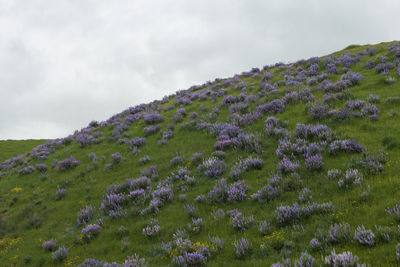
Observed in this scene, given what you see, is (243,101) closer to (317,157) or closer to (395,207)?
(317,157)

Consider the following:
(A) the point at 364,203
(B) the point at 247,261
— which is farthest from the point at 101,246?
(A) the point at 364,203

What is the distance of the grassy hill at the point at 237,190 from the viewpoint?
5.79m

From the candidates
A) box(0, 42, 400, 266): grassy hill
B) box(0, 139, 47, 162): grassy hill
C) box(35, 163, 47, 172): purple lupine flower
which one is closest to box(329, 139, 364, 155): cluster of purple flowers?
box(0, 42, 400, 266): grassy hill

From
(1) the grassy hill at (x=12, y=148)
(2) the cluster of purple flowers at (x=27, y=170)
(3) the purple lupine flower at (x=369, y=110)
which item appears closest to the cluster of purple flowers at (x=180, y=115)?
(2) the cluster of purple flowers at (x=27, y=170)

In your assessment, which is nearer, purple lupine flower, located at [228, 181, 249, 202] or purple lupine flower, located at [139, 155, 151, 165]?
purple lupine flower, located at [228, 181, 249, 202]

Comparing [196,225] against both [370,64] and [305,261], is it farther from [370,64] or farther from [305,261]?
[370,64]

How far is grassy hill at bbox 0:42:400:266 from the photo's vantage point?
5793mm

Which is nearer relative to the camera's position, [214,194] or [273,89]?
[214,194]

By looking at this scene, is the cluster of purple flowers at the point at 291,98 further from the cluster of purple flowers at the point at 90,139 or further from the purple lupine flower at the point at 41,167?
the purple lupine flower at the point at 41,167

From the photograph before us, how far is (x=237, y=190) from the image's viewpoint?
27.6 feet

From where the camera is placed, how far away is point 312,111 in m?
12.6

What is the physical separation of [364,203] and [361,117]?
6.46 meters

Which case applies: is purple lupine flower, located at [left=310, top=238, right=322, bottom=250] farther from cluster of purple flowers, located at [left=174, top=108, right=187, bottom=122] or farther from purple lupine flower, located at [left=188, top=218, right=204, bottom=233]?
cluster of purple flowers, located at [left=174, top=108, right=187, bottom=122]

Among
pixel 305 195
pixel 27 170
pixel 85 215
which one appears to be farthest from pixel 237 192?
pixel 27 170
